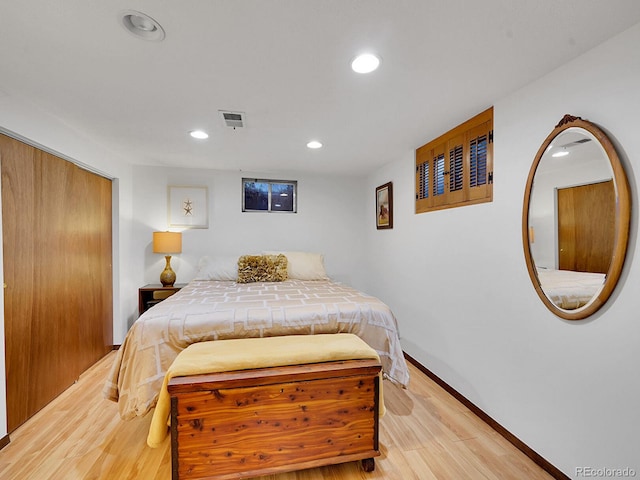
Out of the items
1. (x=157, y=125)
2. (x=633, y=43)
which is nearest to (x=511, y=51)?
(x=633, y=43)

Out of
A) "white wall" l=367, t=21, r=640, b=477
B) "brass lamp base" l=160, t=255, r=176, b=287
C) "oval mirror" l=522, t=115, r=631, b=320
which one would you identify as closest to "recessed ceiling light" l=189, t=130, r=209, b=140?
"brass lamp base" l=160, t=255, r=176, b=287

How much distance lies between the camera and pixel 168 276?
349 cm

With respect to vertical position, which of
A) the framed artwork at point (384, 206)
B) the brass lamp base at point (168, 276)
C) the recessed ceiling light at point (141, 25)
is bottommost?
the brass lamp base at point (168, 276)

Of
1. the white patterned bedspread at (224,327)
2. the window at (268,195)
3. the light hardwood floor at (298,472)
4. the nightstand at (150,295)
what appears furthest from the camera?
the window at (268,195)

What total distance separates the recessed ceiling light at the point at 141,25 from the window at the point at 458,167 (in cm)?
210

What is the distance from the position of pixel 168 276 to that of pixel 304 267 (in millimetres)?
1682

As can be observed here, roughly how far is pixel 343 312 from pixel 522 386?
120 centimetres

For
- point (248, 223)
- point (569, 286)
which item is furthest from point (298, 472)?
point (248, 223)

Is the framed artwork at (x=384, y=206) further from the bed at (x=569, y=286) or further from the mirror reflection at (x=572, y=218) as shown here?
the bed at (x=569, y=286)

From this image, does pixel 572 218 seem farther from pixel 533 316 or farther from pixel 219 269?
pixel 219 269

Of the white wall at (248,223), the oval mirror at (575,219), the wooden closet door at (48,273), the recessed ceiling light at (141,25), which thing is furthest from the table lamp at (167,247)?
the oval mirror at (575,219)

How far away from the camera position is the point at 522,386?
5.82ft

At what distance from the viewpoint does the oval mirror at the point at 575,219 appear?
4.34 feet

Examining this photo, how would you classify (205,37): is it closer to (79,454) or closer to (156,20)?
(156,20)
